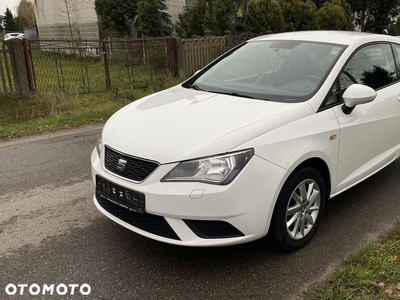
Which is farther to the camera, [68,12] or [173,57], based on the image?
[68,12]

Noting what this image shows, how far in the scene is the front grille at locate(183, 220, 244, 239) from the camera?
2633mm

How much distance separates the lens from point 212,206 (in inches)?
101

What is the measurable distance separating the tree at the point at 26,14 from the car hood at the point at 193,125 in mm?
52634

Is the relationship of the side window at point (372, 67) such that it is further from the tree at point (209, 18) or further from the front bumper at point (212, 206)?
the tree at point (209, 18)

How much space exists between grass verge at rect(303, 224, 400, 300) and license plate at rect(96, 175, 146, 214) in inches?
49.5

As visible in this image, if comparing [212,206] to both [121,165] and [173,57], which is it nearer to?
[121,165]

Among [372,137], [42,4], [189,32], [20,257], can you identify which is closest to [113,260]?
[20,257]

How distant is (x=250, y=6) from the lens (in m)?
15.0

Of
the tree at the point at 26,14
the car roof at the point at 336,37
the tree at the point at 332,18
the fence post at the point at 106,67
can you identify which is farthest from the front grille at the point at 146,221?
the tree at the point at 26,14

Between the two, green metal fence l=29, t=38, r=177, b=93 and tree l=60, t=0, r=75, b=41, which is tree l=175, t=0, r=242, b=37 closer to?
green metal fence l=29, t=38, r=177, b=93

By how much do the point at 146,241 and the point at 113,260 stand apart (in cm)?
34

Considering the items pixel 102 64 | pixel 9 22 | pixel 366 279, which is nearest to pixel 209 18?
pixel 102 64

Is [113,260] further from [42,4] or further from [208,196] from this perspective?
[42,4]

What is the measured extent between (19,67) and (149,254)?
24.2 feet
